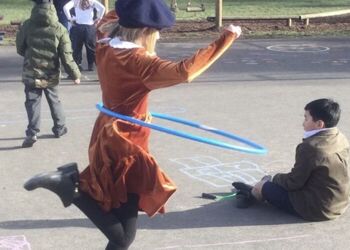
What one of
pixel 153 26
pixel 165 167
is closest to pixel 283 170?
pixel 165 167

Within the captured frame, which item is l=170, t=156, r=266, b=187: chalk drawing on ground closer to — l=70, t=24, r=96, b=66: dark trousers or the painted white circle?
l=70, t=24, r=96, b=66: dark trousers

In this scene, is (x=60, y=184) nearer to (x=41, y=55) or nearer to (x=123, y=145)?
(x=123, y=145)

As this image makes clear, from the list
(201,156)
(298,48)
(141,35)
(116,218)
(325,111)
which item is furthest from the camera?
(298,48)

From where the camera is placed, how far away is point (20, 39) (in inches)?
313

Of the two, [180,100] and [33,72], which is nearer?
[33,72]

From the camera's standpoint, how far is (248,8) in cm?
2531

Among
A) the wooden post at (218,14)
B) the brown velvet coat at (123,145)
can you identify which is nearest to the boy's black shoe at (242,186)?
the brown velvet coat at (123,145)

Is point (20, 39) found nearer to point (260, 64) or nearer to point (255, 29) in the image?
point (260, 64)

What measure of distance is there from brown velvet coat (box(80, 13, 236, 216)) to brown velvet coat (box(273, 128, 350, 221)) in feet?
5.96

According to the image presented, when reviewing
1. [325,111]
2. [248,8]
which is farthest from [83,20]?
[248,8]

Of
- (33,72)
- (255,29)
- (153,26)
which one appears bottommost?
(255,29)

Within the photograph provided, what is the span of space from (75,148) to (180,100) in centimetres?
281

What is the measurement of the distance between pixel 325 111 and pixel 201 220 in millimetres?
1186

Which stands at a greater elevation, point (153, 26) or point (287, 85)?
point (153, 26)
